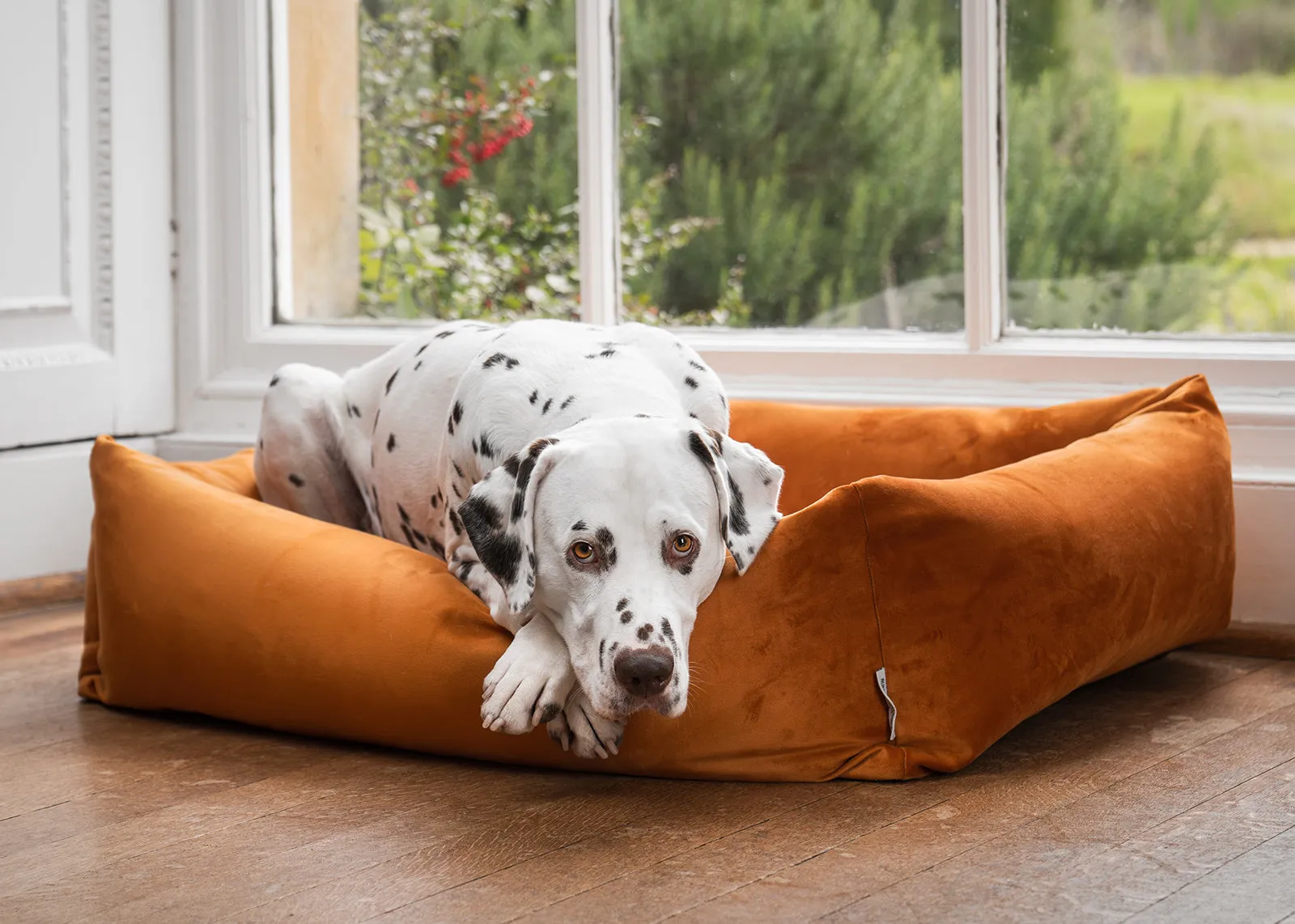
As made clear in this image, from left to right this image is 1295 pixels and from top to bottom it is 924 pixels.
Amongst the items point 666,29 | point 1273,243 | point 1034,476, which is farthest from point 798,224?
point 1034,476

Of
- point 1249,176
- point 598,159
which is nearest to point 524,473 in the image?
point 598,159

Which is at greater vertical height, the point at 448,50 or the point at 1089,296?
the point at 448,50

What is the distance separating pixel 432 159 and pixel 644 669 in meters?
2.32

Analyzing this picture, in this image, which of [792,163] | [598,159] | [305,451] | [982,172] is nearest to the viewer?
[305,451]

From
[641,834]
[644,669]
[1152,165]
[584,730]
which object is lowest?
[641,834]

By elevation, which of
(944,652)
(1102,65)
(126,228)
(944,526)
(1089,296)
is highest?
(1102,65)

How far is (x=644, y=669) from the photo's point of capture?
170 centimetres

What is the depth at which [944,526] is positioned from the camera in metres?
1.97

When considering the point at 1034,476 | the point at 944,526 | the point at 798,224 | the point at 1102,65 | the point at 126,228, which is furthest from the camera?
the point at 126,228

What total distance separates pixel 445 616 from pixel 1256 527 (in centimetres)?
161

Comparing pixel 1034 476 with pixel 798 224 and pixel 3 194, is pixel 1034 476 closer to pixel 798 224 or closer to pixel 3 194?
pixel 798 224

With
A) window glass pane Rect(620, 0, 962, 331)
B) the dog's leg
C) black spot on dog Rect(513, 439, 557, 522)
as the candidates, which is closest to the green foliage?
window glass pane Rect(620, 0, 962, 331)

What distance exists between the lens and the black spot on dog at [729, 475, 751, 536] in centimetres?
193

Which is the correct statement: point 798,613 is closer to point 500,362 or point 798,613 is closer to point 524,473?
point 524,473
